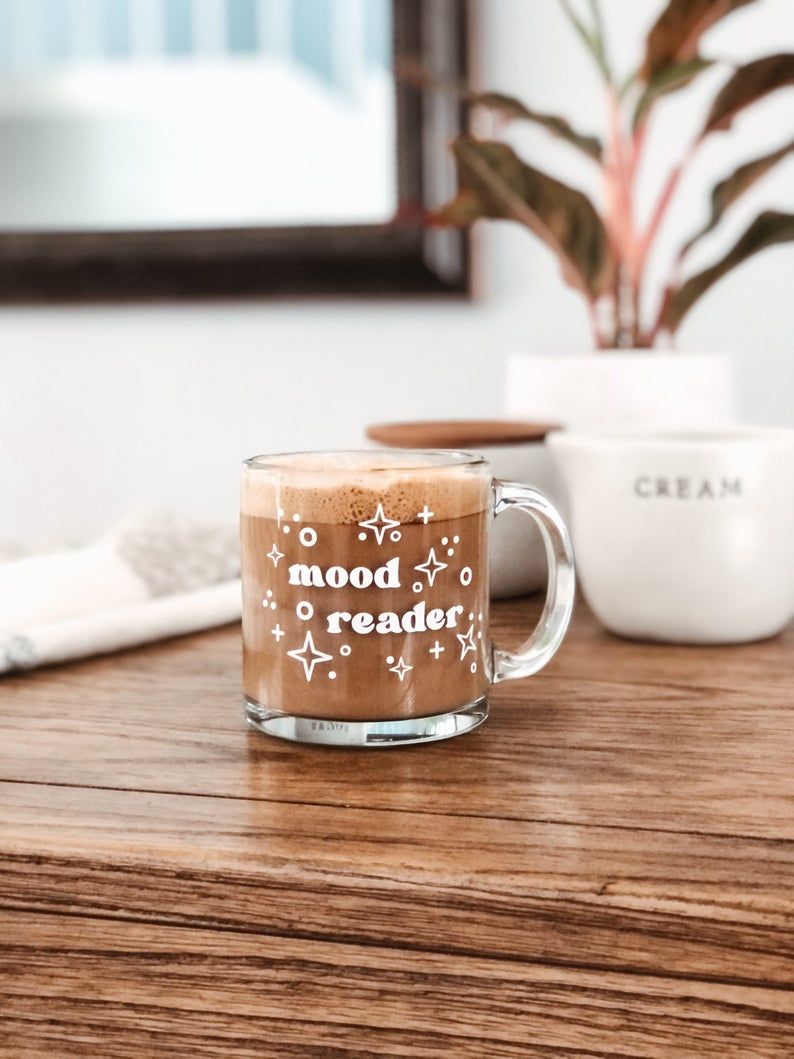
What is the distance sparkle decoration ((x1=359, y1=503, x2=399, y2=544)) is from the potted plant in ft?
1.46

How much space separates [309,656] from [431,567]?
0.06 meters

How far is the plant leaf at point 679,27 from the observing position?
2.78ft

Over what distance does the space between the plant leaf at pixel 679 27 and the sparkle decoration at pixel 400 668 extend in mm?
618

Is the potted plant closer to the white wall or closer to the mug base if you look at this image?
the white wall

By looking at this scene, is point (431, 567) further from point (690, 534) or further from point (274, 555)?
point (690, 534)

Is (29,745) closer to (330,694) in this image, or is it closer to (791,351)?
(330,694)

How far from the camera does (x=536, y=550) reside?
0.76 m

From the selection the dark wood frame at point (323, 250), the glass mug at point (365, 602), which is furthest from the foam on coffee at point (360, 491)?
the dark wood frame at point (323, 250)

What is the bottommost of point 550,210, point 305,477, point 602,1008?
point 602,1008

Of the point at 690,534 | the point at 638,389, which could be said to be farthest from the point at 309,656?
the point at 638,389

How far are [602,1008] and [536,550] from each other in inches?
17.1

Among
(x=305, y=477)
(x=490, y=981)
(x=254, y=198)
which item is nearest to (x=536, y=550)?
(x=305, y=477)

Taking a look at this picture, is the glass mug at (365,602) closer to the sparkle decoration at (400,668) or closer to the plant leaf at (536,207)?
the sparkle decoration at (400,668)

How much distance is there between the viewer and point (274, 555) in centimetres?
47
